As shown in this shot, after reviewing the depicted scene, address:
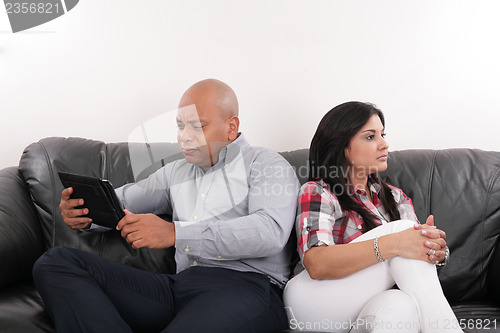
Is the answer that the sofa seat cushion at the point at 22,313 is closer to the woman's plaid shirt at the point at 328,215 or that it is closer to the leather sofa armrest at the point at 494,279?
the woman's plaid shirt at the point at 328,215

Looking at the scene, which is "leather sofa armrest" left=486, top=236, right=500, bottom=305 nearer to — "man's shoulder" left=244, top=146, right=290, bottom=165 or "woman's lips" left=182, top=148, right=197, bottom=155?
"man's shoulder" left=244, top=146, right=290, bottom=165

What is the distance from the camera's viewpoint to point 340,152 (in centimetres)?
188

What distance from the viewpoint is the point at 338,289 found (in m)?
1.63

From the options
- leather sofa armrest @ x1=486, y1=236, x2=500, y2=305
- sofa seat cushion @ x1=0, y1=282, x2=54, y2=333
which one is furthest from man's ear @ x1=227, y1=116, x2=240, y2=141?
leather sofa armrest @ x1=486, y1=236, x2=500, y2=305

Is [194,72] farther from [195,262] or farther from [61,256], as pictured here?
[61,256]

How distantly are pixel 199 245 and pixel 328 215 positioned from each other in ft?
1.43

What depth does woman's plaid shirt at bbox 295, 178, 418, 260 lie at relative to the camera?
5.62 ft

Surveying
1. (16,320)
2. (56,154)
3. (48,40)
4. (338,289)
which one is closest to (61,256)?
(16,320)

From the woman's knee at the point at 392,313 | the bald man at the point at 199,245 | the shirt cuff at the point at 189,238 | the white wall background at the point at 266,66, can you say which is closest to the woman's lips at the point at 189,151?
the bald man at the point at 199,245

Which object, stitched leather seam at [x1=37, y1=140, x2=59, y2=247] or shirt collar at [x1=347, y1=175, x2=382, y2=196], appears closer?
shirt collar at [x1=347, y1=175, x2=382, y2=196]

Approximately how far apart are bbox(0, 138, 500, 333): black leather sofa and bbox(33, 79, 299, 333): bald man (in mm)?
148

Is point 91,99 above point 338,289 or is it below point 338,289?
above

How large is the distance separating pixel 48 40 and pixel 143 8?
0.45m

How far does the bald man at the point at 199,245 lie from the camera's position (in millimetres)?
1465
